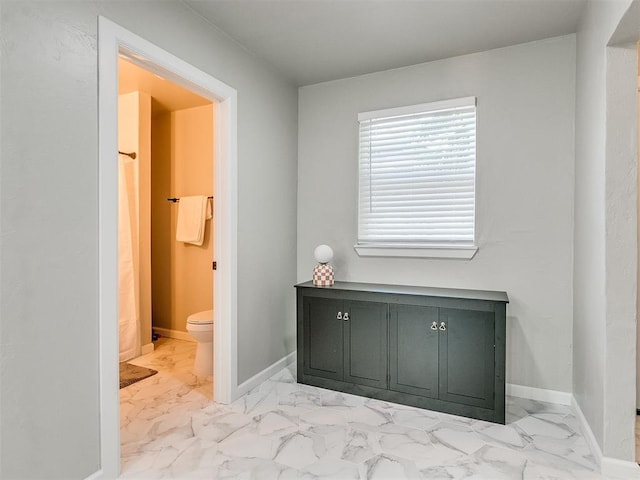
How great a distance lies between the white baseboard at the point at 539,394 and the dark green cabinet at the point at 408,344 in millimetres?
514

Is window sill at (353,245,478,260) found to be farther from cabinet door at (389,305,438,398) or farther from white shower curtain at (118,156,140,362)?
white shower curtain at (118,156,140,362)

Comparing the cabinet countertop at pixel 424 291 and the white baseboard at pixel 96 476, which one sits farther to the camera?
the cabinet countertop at pixel 424 291

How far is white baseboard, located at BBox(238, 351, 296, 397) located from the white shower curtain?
1.41 m

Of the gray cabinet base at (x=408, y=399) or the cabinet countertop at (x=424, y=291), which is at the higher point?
the cabinet countertop at (x=424, y=291)

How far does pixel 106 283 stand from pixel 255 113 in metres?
1.70

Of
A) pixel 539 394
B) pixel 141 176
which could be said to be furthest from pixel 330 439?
pixel 141 176

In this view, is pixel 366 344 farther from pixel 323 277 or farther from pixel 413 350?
pixel 323 277

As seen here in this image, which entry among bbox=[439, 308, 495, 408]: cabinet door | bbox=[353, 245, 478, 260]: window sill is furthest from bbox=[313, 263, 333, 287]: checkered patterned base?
bbox=[439, 308, 495, 408]: cabinet door

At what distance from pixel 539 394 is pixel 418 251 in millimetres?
1313

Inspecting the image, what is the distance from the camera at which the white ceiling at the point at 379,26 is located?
2223 mm

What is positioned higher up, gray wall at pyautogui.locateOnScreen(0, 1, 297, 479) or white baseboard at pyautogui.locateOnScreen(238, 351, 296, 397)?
gray wall at pyautogui.locateOnScreen(0, 1, 297, 479)

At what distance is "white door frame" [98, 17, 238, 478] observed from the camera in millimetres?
1738

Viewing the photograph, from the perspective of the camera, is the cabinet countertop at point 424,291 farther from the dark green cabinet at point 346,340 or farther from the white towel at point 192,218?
the white towel at point 192,218

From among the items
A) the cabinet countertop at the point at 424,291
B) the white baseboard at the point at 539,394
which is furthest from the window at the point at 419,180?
the white baseboard at the point at 539,394
